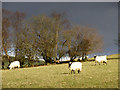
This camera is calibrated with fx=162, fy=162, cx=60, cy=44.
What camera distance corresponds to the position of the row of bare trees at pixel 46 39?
4212 cm

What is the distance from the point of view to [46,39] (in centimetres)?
4556

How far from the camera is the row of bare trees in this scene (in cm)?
4212

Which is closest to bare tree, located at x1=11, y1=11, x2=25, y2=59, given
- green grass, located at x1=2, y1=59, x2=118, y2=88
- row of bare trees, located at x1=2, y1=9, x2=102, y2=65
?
row of bare trees, located at x1=2, y1=9, x2=102, y2=65

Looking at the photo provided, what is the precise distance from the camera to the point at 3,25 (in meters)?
41.5

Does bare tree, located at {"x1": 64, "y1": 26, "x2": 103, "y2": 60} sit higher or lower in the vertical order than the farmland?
higher

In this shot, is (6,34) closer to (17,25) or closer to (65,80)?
(17,25)

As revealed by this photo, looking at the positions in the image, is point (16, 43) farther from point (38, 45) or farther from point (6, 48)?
point (38, 45)

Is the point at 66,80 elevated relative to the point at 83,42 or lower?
lower

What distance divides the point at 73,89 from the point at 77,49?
4085 cm

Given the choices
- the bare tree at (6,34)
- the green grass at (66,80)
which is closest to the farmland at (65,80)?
the green grass at (66,80)

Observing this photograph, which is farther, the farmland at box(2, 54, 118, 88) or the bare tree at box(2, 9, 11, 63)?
the bare tree at box(2, 9, 11, 63)

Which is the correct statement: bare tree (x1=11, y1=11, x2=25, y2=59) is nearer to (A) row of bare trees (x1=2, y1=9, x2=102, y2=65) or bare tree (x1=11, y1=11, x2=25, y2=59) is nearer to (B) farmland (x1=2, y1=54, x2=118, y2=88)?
(A) row of bare trees (x1=2, y1=9, x2=102, y2=65)

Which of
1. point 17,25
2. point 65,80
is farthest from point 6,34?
point 65,80

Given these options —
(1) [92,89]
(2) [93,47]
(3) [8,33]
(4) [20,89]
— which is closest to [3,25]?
(3) [8,33]
